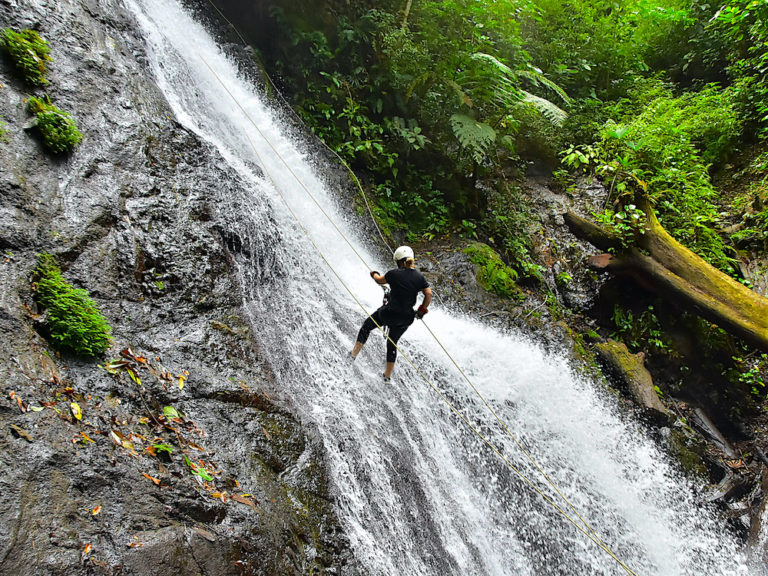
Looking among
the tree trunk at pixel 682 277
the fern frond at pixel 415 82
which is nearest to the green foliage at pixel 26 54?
the fern frond at pixel 415 82

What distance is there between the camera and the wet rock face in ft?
8.15

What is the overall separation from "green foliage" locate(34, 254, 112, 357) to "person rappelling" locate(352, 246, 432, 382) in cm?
261

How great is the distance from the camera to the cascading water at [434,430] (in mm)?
4398

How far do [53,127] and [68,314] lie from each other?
219cm

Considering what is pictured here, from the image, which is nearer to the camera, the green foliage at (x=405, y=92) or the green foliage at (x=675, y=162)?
the green foliage at (x=675, y=162)

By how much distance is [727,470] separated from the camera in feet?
20.3

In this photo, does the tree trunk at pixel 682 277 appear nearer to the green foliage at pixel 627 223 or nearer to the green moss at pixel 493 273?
the green foliage at pixel 627 223

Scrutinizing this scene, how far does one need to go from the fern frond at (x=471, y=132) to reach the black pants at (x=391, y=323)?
4.15 m

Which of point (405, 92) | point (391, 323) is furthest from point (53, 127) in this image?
point (405, 92)

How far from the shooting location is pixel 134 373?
3.46 meters

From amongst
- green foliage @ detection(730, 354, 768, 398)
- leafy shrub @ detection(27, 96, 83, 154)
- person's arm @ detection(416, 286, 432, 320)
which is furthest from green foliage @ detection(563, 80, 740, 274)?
leafy shrub @ detection(27, 96, 83, 154)

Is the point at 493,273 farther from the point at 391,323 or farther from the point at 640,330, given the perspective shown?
the point at 391,323

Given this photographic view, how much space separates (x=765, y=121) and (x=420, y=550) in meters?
10.1

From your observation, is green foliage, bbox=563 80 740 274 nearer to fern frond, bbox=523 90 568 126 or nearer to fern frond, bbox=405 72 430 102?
fern frond, bbox=523 90 568 126
